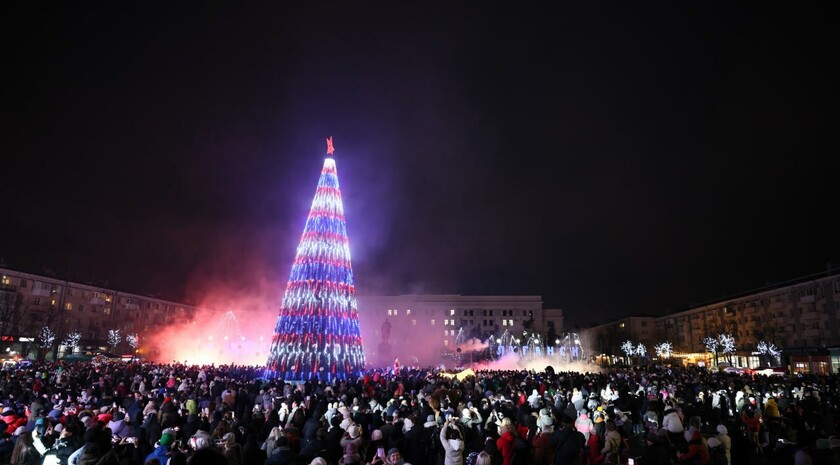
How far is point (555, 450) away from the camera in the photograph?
9.92 metres

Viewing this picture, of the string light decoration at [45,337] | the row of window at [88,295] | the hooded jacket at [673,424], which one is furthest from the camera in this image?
the row of window at [88,295]

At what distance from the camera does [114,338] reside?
76062 mm

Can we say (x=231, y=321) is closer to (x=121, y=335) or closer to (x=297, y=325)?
(x=121, y=335)

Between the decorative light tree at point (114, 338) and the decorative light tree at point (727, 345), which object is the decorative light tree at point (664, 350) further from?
the decorative light tree at point (114, 338)

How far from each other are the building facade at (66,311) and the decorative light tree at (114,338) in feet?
5.37

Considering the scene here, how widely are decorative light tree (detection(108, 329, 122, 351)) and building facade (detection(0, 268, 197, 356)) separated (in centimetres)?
164

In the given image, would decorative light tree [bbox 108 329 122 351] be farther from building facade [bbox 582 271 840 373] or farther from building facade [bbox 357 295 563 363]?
building facade [bbox 582 271 840 373]

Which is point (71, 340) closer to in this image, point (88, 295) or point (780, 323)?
point (88, 295)

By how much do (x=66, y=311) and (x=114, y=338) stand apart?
27.0 feet

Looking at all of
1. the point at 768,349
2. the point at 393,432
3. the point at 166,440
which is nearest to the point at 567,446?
the point at 393,432

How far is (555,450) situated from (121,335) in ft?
298

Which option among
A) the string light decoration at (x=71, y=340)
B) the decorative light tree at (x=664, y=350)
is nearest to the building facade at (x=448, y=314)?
the decorative light tree at (x=664, y=350)

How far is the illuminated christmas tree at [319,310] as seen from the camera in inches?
1129

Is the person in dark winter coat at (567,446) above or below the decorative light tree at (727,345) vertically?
below
